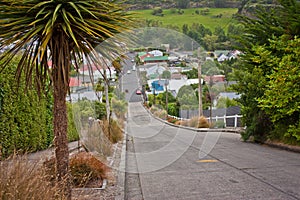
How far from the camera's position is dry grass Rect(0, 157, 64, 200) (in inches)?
159

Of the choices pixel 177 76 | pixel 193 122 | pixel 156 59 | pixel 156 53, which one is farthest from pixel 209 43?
pixel 193 122

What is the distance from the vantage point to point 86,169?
808 centimetres

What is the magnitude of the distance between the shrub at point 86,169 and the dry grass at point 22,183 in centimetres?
308

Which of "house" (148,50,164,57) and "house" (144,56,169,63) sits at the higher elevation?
"house" (148,50,164,57)

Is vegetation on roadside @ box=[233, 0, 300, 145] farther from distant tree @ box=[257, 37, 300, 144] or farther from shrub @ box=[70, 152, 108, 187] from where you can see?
shrub @ box=[70, 152, 108, 187]

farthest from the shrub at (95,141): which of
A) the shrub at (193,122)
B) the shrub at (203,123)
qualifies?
the shrub at (193,122)

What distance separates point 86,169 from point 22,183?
383cm

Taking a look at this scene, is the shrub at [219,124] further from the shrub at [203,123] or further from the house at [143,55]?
the house at [143,55]

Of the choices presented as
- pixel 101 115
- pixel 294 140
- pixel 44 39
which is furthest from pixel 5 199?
pixel 101 115

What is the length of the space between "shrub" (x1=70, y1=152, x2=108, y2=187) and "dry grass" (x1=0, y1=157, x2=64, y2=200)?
121 inches

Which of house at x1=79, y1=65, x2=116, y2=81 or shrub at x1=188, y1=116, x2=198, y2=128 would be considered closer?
house at x1=79, y1=65, x2=116, y2=81

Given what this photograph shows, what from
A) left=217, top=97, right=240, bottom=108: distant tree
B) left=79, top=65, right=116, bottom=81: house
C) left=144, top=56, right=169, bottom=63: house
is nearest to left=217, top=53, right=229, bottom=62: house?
left=217, top=97, right=240, bottom=108: distant tree

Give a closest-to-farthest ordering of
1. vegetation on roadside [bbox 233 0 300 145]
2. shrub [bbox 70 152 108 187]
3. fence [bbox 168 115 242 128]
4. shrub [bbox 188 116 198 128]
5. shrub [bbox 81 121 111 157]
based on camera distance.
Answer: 1. shrub [bbox 70 152 108 187]
2. shrub [bbox 81 121 111 157]
3. vegetation on roadside [bbox 233 0 300 145]
4. fence [bbox 168 115 242 128]
5. shrub [bbox 188 116 198 128]

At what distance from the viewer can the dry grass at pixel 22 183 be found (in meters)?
4.03
